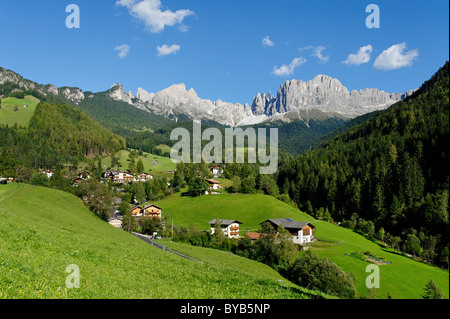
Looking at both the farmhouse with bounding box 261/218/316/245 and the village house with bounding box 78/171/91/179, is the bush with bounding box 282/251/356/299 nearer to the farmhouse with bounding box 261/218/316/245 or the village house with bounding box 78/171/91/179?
the farmhouse with bounding box 261/218/316/245

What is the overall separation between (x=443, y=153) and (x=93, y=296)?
136 m

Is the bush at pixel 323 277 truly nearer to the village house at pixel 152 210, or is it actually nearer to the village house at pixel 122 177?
the village house at pixel 152 210

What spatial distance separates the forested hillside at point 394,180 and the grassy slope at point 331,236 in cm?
1332

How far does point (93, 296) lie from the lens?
1208 cm

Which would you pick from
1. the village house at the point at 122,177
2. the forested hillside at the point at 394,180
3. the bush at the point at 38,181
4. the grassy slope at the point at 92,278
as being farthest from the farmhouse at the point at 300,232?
the village house at the point at 122,177

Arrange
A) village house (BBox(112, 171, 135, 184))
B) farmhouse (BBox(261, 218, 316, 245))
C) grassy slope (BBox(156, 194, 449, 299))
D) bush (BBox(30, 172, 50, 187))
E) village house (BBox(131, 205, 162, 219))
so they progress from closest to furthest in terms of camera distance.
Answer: grassy slope (BBox(156, 194, 449, 299)), farmhouse (BBox(261, 218, 316, 245)), bush (BBox(30, 172, 50, 187)), village house (BBox(131, 205, 162, 219)), village house (BBox(112, 171, 135, 184))

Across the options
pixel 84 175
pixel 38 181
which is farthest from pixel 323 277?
pixel 84 175

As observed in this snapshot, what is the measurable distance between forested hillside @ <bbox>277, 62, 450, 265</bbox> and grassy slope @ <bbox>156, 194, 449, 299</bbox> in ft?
43.7

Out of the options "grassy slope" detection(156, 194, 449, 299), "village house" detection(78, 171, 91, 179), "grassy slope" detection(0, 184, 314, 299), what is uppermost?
"village house" detection(78, 171, 91, 179)

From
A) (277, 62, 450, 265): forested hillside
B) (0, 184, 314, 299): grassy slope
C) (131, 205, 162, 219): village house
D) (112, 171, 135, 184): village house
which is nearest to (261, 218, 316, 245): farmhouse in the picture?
(277, 62, 450, 265): forested hillside

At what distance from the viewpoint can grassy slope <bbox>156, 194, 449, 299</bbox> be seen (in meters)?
48.5

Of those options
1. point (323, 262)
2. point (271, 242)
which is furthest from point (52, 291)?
point (271, 242)

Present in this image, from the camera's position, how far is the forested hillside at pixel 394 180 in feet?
285

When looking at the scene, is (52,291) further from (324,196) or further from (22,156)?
(22,156)
